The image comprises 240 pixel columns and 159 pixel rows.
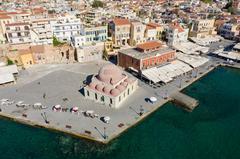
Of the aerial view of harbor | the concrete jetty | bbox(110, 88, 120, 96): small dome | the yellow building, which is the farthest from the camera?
the yellow building

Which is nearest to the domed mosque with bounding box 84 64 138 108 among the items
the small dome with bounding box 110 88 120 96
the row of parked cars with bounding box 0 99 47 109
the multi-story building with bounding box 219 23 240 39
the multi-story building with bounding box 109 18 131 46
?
the small dome with bounding box 110 88 120 96

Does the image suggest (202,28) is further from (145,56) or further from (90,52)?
(90,52)

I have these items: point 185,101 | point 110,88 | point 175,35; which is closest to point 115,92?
point 110,88

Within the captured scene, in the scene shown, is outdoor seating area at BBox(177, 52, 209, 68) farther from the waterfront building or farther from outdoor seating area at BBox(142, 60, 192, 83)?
the waterfront building

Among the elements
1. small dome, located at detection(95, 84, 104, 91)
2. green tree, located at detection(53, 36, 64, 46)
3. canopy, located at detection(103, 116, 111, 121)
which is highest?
green tree, located at detection(53, 36, 64, 46)

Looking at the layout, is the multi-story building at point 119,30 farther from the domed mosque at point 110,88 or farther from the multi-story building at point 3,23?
the multi-story building at point 3,23
